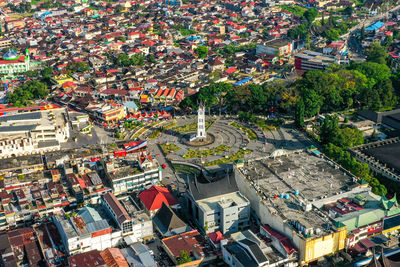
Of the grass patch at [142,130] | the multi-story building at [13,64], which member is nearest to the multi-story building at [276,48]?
the grass patch at [142,130]

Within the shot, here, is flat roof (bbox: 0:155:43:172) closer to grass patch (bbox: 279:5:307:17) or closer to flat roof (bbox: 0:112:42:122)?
flat roof (bbox: 0:112:42:122)

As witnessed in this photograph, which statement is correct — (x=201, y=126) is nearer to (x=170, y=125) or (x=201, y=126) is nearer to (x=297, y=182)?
(x=170, y=125)

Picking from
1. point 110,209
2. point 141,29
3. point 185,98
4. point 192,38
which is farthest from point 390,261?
point 141,29

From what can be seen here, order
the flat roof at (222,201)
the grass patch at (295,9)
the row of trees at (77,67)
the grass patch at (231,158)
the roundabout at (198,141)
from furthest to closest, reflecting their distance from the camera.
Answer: the grass patch at (295,9) → the row of trees at (77,67) → the roundabout at (198,141) → the grass patch at (231,158) → the flat roof at (222,201)

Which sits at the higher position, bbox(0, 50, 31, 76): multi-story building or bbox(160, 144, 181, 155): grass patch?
bbox(0, 50, 31, 76): multi-story building

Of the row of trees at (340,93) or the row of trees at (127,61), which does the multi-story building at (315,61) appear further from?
the row of trees at (127,61)

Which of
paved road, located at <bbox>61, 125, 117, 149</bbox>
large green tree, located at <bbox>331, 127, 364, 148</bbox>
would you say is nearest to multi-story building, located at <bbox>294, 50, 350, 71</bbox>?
large green tree, located at <bbox>331, 127, 364, 148</bbox>

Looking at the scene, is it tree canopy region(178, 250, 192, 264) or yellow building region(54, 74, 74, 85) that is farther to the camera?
yellow building region(54, 74, 74, 85)
